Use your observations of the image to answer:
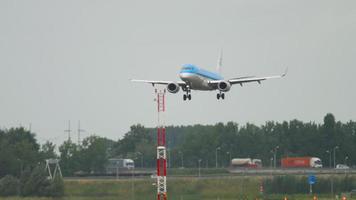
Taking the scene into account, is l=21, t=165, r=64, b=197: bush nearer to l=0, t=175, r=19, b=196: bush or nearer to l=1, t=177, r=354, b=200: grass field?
l=0, t=175, r=19, b=196: bush

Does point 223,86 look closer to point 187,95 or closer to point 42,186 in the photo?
point 187,95

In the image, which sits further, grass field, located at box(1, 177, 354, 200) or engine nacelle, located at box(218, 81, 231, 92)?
grass field, located at box(1, 177, 354, 200)

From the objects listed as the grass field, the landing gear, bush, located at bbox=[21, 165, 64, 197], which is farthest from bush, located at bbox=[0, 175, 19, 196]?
the landing gear

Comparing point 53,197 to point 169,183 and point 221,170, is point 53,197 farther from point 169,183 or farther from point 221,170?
point 221,170

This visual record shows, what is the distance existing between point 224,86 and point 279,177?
108 ft

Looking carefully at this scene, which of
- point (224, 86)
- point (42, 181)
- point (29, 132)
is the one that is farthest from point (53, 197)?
point (29, 132)

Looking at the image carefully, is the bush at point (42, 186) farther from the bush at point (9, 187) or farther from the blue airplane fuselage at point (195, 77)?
the blue airplane fuselage at point (195, 77)

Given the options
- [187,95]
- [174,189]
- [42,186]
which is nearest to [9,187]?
[42,186]

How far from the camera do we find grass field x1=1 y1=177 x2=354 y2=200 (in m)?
143

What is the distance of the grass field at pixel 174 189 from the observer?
469 feet

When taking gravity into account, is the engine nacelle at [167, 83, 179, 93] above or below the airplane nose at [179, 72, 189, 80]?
below

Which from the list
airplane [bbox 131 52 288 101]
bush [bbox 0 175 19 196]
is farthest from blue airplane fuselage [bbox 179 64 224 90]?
bush [bbox 0 175 19 196]

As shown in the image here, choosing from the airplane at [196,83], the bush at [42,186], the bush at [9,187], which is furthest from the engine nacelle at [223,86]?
the bush at [9,187]

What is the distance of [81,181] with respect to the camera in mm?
164750
